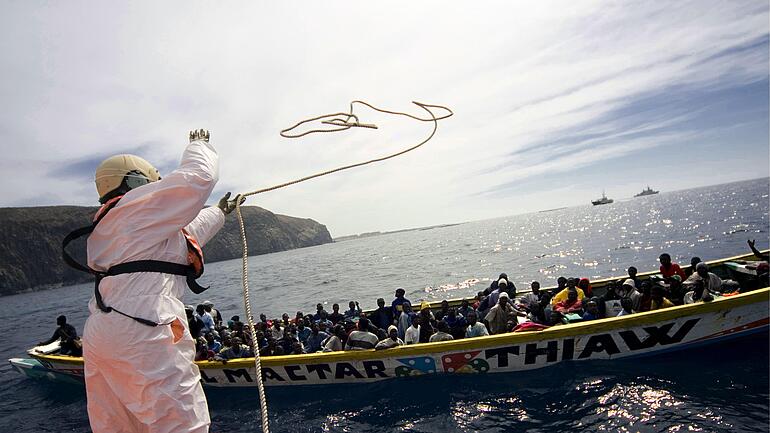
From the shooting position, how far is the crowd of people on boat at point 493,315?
781 centimetres

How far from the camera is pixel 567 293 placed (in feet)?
31.4

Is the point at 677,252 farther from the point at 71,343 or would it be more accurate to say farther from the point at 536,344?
the point at 71,343

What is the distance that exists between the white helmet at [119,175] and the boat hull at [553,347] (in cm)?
671

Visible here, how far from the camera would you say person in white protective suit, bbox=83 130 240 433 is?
1787 millimetres

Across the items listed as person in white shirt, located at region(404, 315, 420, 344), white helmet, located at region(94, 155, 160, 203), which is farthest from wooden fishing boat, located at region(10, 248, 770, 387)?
white helmet, located at region(94, 155, 160, 203)

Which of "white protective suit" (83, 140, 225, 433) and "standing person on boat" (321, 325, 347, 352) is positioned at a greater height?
"white protective suit" (83, 140, 225, 433)

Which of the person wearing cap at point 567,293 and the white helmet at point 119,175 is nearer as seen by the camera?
the white helmet at point 119,175

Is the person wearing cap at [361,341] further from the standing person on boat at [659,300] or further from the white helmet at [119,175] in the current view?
the white helmet at [119,175]

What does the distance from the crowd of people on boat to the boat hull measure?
305 millimetres

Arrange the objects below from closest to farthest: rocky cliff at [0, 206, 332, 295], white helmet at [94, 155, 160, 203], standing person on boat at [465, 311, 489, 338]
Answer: white helmet at [94, 155, 160, 203] < standing person on boat at [465, 311, 489, 338] < rocky cliff at [0, 206, 332, 295]

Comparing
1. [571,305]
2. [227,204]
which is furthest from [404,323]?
[227,204]

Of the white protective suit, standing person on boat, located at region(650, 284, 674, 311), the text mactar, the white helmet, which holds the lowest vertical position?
the text mactar

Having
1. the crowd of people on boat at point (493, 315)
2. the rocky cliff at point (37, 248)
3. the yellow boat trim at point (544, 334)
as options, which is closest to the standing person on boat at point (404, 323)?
the crowd of people on boat at point (493, 315)

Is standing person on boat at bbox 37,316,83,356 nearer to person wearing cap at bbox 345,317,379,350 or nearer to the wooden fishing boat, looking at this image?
the wooden fishing boat
